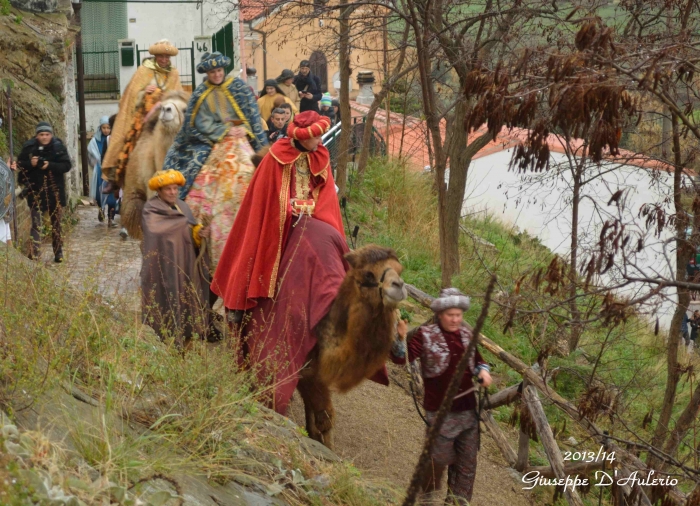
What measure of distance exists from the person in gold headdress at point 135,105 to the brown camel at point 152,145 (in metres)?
0.25

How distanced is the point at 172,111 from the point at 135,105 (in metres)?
1.06

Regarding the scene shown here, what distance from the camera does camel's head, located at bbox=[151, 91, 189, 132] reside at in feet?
32.6

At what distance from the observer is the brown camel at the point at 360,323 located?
6758mm

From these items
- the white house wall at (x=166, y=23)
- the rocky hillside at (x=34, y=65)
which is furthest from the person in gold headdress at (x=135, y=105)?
the white house wall at (x=166, y=23)

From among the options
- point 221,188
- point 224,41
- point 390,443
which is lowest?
point 390,443

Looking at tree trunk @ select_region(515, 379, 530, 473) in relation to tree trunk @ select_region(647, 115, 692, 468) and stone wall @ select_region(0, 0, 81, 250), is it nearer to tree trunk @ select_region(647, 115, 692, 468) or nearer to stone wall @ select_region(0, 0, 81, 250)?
tree trunk @ select_region(647, 115, 692, 468)

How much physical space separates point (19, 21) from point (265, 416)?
35.9ft

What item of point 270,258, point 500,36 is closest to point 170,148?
point 270,258

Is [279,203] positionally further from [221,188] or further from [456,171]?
[456,171]

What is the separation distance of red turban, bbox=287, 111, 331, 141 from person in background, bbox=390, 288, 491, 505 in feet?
5.45

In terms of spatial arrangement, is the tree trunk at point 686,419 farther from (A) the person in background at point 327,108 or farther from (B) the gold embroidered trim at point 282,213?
(A) the person in background at point 327,108

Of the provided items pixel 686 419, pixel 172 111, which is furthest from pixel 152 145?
pixel 686 419

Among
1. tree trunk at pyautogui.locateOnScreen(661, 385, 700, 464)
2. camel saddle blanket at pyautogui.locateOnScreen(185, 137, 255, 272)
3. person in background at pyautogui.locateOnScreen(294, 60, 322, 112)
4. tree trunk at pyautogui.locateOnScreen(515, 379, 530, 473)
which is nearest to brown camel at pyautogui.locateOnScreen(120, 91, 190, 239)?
camel saddle blanket at pyautogui.locateOnScreen(185, 137, 255, 272)

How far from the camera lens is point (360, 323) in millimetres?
6863
